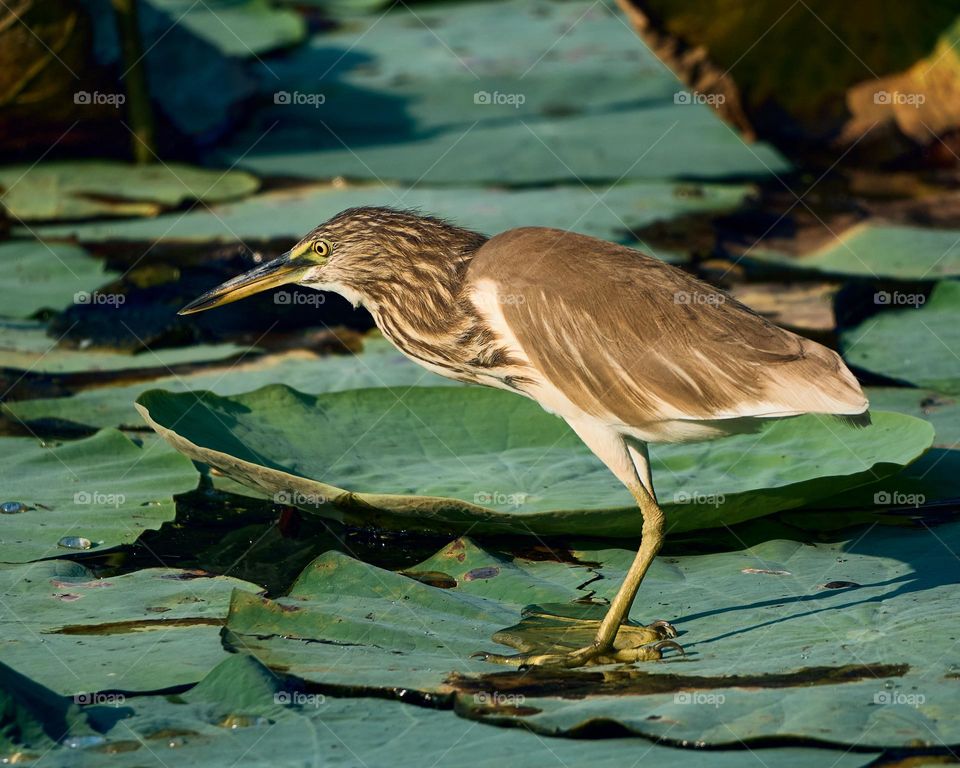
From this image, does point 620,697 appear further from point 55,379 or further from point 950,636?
point 55,379

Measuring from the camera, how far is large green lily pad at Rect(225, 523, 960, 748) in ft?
10.8

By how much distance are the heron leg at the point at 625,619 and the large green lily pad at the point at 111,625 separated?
0.85 meters

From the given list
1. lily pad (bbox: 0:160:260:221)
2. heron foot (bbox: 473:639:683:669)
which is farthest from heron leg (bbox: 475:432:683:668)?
lily pad (bbox: 0:160:260:221)

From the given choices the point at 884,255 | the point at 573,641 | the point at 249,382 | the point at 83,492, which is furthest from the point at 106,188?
the point at 573,641

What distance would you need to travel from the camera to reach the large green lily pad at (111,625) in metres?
3.65

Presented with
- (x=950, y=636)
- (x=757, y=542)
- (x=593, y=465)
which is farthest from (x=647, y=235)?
(x=950, y=636)

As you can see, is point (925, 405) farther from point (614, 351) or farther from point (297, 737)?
point (297, 737)

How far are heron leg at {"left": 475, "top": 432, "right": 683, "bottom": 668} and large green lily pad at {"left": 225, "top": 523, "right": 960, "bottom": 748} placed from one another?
3.0 inches

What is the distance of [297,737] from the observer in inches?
130

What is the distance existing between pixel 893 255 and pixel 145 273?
417cm

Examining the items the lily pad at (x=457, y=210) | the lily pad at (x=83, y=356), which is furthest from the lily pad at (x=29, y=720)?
the lily pad at (x=457, y=210)

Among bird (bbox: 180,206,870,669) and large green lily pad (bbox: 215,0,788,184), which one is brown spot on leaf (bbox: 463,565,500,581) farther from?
large green lily pad (bbox: 215,0,788,184)

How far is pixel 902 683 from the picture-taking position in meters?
3.45

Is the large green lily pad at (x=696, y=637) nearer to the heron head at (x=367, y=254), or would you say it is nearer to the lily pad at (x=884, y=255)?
→ the heron head at (x=367, y=254)
